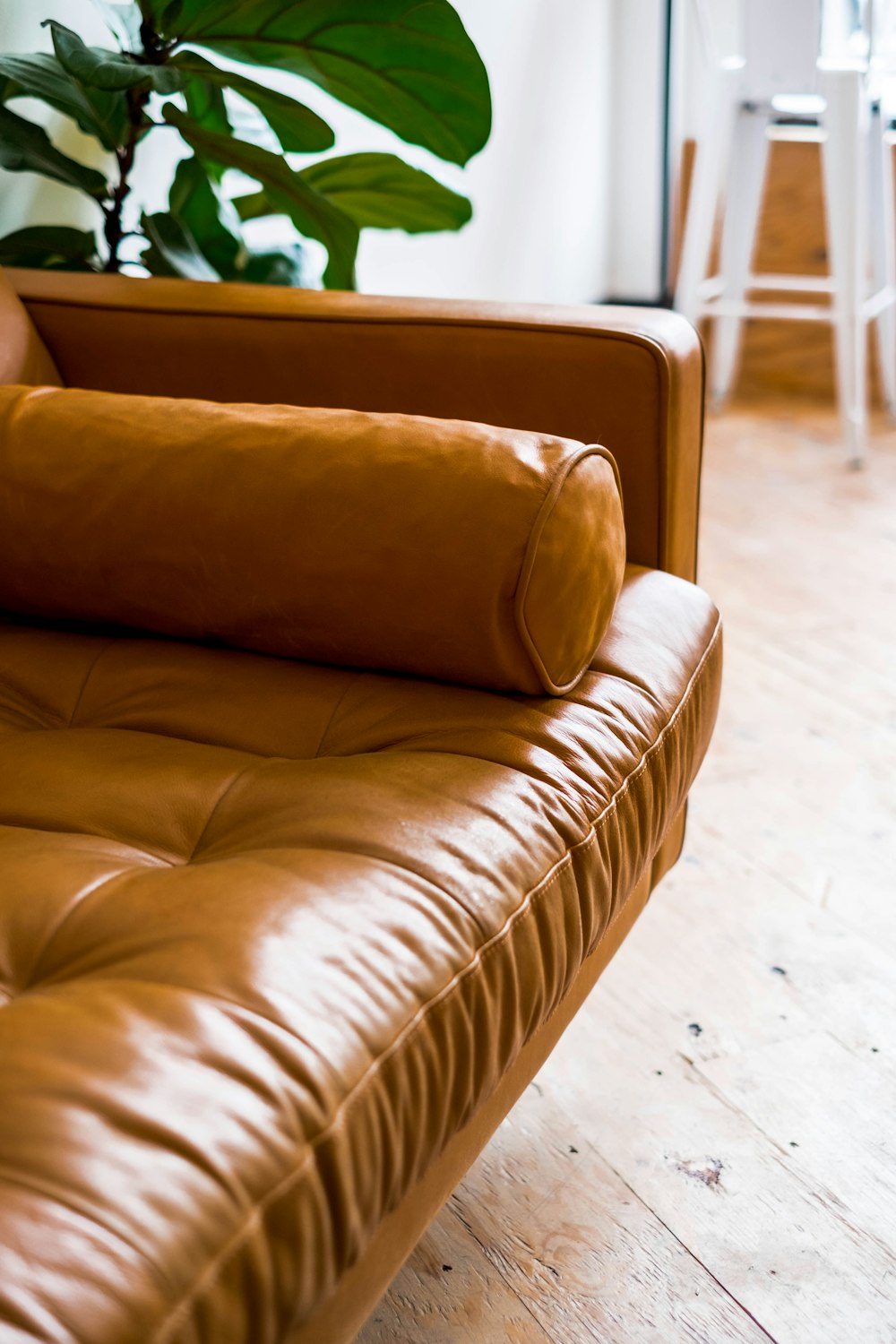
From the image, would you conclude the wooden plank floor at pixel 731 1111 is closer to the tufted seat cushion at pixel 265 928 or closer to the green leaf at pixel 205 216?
the tufted seat cushion at pixel 265 928

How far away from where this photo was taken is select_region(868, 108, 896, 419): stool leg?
2854mm

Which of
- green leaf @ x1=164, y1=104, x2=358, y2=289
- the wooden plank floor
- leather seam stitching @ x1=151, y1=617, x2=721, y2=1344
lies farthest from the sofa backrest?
the wooden plank floor

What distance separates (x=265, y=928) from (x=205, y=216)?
111 cm

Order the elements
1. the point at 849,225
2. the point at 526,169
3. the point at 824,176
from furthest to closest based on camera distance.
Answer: the point at 526,169
the point at 824,176
the point at 849,225

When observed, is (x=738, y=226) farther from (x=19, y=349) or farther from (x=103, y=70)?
(x=19, y=349)

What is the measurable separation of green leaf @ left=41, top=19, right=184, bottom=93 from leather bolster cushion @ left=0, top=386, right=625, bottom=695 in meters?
0.39

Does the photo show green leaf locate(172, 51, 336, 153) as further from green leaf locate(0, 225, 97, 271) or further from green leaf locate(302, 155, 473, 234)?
green leaf locate(0, 225, 97, 271)

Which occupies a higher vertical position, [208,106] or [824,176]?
[208,106]

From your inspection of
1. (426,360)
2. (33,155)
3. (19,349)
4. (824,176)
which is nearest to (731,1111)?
(426,360)

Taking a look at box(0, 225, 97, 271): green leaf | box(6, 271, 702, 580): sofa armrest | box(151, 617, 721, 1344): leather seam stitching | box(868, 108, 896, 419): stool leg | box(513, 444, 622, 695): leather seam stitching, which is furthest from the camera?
box(868, 108, 896, 419): stool leg

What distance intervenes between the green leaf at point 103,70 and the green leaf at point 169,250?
175 mm

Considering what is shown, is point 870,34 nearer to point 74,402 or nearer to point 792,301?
point 792,301

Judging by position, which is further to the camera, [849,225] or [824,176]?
[824,176]

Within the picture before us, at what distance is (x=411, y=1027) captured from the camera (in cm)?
63
